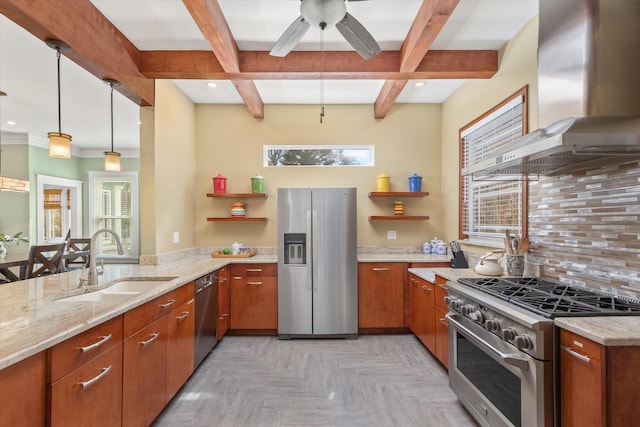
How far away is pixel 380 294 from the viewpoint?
3.44 meters

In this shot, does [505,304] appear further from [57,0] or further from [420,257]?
[57,0]

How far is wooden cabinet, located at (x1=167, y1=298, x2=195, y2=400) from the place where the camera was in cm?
211

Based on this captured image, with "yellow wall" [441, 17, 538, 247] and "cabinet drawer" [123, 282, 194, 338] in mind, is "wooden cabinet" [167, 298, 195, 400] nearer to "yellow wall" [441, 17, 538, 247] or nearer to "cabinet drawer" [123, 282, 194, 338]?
"cabinet drawer" [123, 282, 194, 338]

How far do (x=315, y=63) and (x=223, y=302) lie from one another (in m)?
2.62

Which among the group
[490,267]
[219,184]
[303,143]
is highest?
[303,143]

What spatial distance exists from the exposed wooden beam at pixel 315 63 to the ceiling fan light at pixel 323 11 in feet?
3.33

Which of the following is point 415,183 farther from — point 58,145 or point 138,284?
point 58,145

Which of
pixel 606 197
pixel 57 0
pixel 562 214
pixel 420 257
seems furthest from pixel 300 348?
pixel 57 0

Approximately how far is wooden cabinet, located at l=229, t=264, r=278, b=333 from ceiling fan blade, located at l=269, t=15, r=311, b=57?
2214mm

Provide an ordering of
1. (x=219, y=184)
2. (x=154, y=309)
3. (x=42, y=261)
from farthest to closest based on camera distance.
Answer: (x=219, y=184)
(x=42, y=261)
(x=154, y=309)

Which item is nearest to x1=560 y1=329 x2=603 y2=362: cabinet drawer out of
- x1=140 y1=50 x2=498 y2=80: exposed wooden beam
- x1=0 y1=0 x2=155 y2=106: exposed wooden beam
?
x1=140 y1=50 x2=498 y2=80: exposed wooden beam

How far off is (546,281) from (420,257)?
5.08ft

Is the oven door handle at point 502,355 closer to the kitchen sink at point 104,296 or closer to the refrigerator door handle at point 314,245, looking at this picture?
the refrigerator door handle at point 314,245

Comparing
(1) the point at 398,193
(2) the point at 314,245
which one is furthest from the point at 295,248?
(1) the point at 398,193
